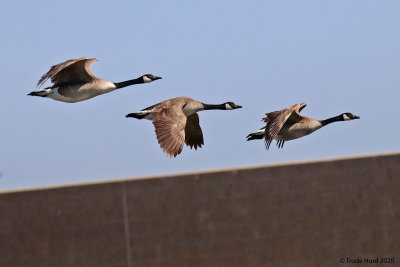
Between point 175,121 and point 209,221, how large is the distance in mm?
2856

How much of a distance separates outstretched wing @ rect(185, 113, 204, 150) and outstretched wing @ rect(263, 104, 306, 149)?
178 centimetres

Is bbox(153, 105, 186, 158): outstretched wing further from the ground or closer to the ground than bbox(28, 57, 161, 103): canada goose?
closer to the ground

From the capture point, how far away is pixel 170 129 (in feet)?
51.4

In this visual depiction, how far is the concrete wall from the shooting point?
13.8m

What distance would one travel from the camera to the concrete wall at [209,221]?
13.8 m

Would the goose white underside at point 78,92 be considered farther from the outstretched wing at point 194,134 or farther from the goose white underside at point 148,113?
the outstretched wing at point 194,134

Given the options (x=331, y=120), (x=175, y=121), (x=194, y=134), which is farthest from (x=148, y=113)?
(x=331, y=120)

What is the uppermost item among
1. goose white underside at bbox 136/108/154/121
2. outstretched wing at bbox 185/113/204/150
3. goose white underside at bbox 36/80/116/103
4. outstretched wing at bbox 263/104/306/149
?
goose white underside at bbox 36/80/116/103

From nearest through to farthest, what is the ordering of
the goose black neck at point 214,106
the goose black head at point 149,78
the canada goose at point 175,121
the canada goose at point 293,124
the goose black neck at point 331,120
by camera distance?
the canada goose at point 175,121, the canada goose at point 293,124, the goose black neck at point 214,106, the goose black neck at point 331,120, the goose black head at point 149,78

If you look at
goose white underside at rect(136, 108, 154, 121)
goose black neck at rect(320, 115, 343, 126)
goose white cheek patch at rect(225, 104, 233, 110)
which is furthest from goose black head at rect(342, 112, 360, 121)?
goose white underside at rect(136, 108, 154, 121)

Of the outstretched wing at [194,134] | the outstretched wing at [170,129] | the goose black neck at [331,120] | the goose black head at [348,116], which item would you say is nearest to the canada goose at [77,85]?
the outstretched wing at [170,129]

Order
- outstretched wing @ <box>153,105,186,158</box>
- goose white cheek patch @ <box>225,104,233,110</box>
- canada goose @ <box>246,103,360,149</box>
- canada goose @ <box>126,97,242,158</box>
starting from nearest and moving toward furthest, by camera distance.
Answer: outstretched wing @ <box>153,105,186,158</box>
canada goose @ <box>126,97,242,158</box>
canada goose @ <box>246,103,360,149</box>
goose white cheek patch @ <box>225,104,233,110</box>

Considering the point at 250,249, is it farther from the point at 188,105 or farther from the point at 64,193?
the point at 188,105

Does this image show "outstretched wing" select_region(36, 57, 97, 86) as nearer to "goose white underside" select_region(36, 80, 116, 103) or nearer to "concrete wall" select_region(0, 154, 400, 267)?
"goose white underside" select_region(36, 80, 116, 103)
